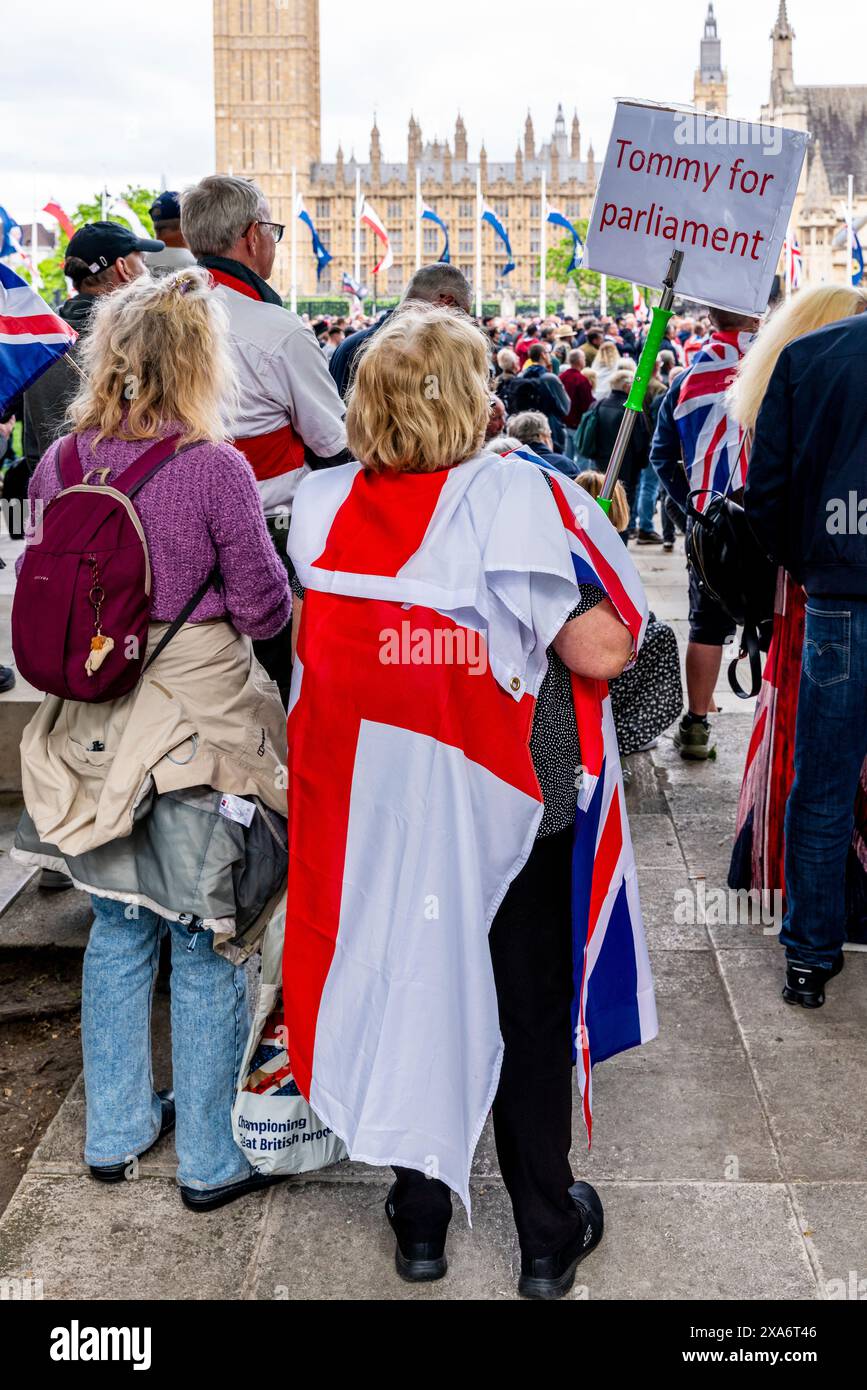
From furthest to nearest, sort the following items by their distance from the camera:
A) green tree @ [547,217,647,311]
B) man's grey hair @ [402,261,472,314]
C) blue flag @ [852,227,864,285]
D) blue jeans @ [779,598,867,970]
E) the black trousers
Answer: green tree @ [547,217,647,311] < blue flag @ [852,227,864,285] < man's grey hair @ [402,261,472,314] < blue jeans @ [779,598,867,970] < the black trousers

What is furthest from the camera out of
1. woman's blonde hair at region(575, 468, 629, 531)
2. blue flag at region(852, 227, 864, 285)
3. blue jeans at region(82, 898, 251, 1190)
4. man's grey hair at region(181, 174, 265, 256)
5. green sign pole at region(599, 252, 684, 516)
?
blue flag at region(852, 227, 864, 285)

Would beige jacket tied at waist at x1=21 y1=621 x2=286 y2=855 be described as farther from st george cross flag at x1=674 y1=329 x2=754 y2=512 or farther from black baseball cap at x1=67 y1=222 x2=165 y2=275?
st george cross flag at x1=674 y1=329 x2=754 y2=512

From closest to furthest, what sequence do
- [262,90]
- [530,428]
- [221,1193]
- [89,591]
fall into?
1. [89,591]
2. [221,1193]
3. [530,428]
4. [262,90]

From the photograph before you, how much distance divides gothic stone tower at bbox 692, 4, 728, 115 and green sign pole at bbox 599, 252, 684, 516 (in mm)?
108035

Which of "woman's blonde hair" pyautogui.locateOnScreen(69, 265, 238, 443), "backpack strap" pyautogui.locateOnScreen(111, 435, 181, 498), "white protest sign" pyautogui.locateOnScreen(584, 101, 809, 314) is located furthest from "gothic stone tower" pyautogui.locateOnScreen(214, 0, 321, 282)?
"backpack strap" pyautogui.locateOnScreen(111, 435, 181, 498)

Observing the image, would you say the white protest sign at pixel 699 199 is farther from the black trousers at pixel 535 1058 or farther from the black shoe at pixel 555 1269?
the black shoe at pixel 555 1269

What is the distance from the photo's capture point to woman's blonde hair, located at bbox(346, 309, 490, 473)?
7.16 feet

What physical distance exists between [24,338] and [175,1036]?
216 cm

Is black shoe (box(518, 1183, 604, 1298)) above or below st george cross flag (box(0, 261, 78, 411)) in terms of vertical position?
below

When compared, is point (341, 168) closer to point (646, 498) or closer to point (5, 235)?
point (5, 235)

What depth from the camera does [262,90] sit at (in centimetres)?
9938

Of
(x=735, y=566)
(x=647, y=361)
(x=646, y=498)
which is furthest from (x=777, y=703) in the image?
(x=646, y=498)

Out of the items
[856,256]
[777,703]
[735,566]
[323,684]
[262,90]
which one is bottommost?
[777,703]
